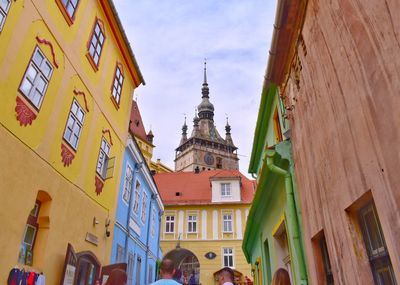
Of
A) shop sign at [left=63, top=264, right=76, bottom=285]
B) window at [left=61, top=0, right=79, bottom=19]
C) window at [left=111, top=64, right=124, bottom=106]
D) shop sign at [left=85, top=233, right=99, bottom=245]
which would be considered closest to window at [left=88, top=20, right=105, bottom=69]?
window at [left=61, top=0, right=79, bottom=19]

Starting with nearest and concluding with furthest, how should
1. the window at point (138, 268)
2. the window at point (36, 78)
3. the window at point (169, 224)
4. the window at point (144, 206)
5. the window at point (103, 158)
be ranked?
the window at point (36, 78) < the window at point (103, 158) < the window at point (138, 268) < the window at point (144, 206) < the window at point (169, 224)

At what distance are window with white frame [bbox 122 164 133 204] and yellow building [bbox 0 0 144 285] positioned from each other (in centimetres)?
114

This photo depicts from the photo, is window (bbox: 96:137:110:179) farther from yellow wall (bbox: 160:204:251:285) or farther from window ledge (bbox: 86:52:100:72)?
yellow wall (bbox: 160:204:251:285)

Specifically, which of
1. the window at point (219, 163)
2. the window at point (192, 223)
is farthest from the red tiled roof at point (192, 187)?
the window at point (219, 163)

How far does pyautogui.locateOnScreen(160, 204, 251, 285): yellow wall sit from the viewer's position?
30.9 meters

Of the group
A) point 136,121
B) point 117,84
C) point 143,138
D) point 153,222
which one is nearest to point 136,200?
point 153,222

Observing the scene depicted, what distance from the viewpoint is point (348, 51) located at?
394 cm

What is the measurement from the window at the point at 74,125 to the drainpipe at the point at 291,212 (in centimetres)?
508

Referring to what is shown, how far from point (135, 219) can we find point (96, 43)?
760 centimetres

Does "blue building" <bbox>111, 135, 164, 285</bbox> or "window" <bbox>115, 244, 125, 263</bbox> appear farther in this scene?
"blue building" <bbox>111, 135, 164, 285</bbox>

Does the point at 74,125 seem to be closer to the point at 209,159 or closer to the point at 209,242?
the point at 209,242

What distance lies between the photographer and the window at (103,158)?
10.5 m

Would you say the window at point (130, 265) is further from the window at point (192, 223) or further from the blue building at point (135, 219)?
the window at point (192, 223)

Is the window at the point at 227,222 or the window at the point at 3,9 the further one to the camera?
the window at the point at 227,222
